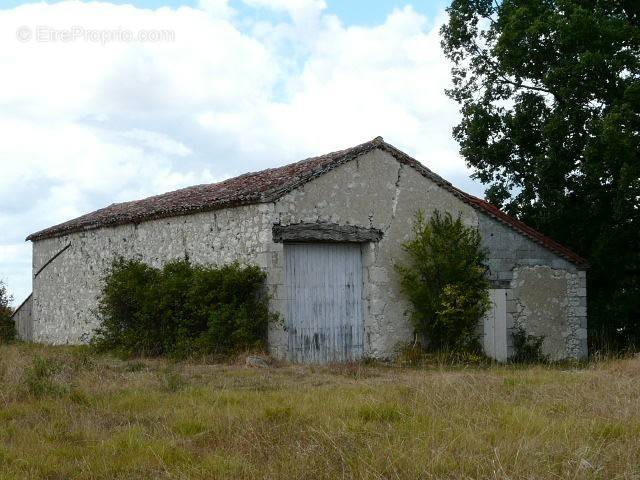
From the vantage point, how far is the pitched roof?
46.8ft

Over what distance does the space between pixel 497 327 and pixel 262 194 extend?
245 inches

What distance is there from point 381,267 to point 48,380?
719cm

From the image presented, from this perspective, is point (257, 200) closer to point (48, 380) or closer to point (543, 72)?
point (48, 380)

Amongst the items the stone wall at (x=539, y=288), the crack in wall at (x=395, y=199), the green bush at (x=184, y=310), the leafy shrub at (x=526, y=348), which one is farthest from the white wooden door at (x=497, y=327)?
the green bush at (x=184, y=310)

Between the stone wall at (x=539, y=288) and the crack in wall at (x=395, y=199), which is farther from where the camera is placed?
the stone wall at (x=539, y=288)

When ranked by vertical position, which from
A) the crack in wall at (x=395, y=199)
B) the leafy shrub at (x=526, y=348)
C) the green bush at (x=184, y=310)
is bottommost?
the leafy shrub at (x=526, y=348)

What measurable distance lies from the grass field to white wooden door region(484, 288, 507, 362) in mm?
5354

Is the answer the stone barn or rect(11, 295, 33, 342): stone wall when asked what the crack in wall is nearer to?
the stone barn

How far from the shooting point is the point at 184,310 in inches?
576

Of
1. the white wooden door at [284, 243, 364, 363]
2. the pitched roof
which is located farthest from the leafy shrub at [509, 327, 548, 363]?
the white wooden door at [284, 243, 364, 363]

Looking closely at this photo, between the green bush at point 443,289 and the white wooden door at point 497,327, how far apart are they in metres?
0.87

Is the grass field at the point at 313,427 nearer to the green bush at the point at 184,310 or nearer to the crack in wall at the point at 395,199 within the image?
the green bush at the point at 184,310

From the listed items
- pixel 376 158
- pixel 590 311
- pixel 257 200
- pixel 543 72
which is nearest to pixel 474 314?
pixel 376 158

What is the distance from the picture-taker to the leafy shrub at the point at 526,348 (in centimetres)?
1691
